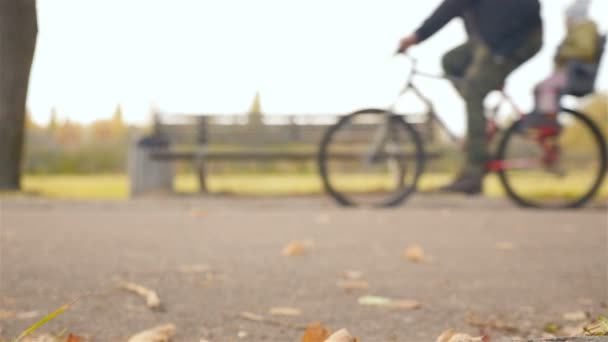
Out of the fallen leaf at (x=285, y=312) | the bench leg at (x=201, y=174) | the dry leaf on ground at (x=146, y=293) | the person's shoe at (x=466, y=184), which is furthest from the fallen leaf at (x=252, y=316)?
the bench leg at (x=201, y=174)

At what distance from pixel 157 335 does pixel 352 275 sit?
1308 mm

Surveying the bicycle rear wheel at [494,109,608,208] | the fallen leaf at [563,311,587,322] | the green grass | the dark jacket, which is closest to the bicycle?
the bicycle rear wheel at [494,109,608,208]

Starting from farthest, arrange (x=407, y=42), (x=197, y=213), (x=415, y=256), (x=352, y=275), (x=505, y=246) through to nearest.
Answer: (x=197, y=213) → (x=407, y=42) → (x=505, y=246) → (x=415, y=256) → (x=352, y=275)

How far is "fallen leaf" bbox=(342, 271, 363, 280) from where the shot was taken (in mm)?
3072

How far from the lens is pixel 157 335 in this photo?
77.4 inches

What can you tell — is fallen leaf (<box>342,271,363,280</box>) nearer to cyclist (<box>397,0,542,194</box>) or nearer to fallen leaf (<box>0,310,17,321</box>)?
fallen leaf (<box>0,310,17,321</box>)

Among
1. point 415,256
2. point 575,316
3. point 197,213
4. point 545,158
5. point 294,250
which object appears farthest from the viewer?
point 545,158

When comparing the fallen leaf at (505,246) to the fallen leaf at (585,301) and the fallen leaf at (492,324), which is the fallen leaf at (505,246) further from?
the fallen leaf at (492,324)

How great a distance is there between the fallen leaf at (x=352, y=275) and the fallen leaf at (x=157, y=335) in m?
1.16

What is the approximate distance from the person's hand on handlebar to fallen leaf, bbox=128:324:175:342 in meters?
3.46

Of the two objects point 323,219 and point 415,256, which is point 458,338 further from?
point 323,219

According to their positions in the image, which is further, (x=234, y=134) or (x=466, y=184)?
(x=234, y=134)

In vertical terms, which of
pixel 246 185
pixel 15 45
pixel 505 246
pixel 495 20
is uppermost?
pixel 495 20

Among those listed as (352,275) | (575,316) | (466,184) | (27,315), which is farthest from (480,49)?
(27,315)
